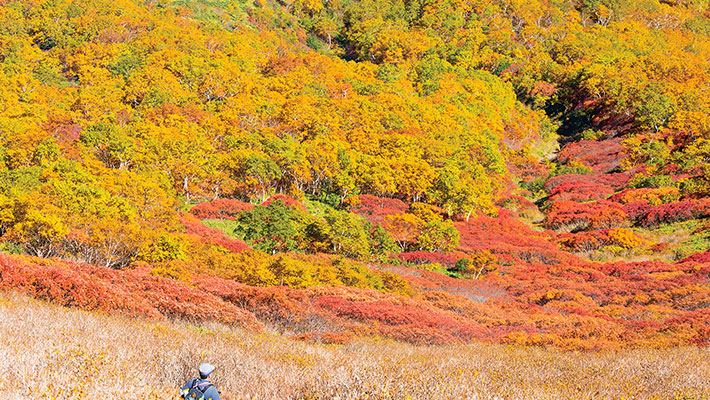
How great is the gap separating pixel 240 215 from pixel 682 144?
162ft

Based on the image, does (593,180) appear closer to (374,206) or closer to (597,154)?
(597,154)

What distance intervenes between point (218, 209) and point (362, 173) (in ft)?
47.1

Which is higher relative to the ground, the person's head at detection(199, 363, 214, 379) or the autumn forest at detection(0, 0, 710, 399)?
the person's head at detection(199, 363, 214, 379)

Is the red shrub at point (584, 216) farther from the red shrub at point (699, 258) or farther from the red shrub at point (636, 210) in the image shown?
the red shrub at point (699, 258)

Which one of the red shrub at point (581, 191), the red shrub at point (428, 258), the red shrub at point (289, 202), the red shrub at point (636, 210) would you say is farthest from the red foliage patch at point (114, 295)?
the red shrub at point (581, 191)

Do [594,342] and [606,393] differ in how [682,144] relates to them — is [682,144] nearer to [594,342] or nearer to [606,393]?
[594,342]

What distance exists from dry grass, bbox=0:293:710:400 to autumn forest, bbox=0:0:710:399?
0.17 meters

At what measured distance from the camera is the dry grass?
6410mm

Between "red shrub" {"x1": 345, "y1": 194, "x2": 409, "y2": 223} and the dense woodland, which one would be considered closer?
the dense woodland

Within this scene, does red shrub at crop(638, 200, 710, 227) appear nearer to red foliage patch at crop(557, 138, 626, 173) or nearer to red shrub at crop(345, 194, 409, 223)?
red shrub at crop(345, 194, 409, 223)

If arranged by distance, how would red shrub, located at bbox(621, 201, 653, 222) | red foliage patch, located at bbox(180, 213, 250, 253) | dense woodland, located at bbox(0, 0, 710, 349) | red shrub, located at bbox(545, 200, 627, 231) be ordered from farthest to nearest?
red shrub, located at bbox(545, 200, 627, 231) < red shrub, located at bbox(621, 201, 653, 222) < red foliage patch, located at bbox(180, 213, 250, 253) < dense woodland, located at bbox(0, 0, 710, 349)

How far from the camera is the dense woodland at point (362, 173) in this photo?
59.1ft

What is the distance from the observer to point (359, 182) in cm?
4575

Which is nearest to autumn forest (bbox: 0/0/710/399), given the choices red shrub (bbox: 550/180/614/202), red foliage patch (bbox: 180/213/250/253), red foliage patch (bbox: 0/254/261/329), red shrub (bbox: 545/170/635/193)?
red foliage patch (bbox: 0/254/261/329)
